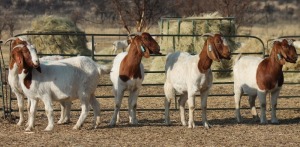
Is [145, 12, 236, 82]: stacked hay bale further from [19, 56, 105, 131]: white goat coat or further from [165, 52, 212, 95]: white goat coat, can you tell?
[19, 56, 105, 131]: white goat coat

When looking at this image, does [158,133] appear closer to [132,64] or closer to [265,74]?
[132,64]

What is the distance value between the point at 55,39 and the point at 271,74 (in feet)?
55.4

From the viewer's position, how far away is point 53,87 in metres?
12.7

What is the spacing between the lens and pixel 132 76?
1345cm

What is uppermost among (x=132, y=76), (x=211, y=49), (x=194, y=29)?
(x=194, y=29)

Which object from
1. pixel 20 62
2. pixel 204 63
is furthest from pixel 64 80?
pixel 204 63

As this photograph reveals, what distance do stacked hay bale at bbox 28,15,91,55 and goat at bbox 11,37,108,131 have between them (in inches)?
633

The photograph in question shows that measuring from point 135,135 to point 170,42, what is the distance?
1227 cm

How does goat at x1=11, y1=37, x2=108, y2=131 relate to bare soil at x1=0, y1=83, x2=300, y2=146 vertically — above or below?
above

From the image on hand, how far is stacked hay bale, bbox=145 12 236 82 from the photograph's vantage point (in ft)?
74.0

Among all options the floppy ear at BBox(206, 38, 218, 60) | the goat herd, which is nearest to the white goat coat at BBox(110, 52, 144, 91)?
the goat herd

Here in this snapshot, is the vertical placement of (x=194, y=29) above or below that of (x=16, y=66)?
above

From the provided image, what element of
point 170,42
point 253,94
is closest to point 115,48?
point 170,42

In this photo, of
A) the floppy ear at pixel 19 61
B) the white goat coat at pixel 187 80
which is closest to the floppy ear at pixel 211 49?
the white goat coat at pixel 187 80
